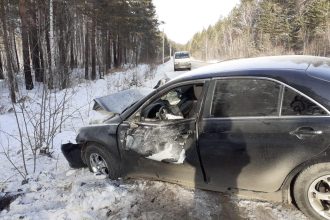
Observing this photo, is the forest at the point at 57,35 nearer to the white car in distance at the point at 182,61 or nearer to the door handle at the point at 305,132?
the door handle at the point at 305,132

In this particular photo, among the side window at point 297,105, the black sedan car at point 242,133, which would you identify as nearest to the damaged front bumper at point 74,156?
the black sedan car at point 242,133

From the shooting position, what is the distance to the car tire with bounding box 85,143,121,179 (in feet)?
15.8

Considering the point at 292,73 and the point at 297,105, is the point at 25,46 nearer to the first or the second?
the point at 292,73

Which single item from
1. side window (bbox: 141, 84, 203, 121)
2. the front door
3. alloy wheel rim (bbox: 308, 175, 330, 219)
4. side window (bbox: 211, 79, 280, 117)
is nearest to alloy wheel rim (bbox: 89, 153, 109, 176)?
the front door

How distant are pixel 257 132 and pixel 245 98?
39 centimetres

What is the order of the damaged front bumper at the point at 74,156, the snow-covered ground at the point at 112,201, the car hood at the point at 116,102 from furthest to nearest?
the car hood at the point at 116,102 → the damaged front bumper at the point at 74,156 → the snow-covered ground at the point at 112,201

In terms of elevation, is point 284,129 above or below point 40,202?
above

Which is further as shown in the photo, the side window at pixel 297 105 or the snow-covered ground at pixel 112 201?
the snow-covered ground at pixel 112 201

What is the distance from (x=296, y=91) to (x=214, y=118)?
2.96 ft

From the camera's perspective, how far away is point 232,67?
13.4ft

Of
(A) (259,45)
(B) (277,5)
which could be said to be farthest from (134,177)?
(B) (277,5)

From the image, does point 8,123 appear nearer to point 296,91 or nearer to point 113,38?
point 296,91

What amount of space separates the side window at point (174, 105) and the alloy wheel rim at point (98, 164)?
1.12 m

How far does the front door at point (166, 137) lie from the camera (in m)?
4.04
